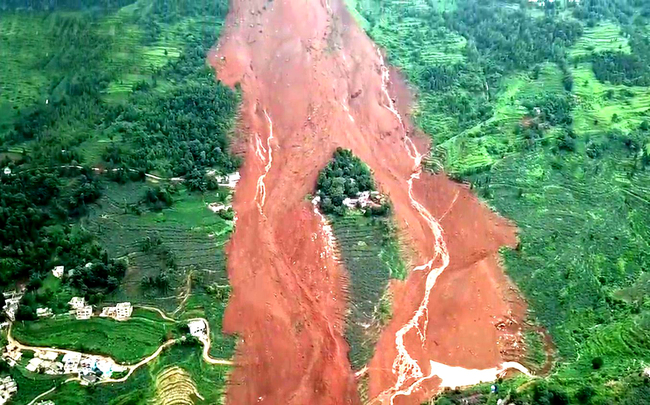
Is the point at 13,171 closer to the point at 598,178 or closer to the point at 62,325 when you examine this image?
the point at 62,325

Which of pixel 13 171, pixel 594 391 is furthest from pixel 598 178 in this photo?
pixel 13 171

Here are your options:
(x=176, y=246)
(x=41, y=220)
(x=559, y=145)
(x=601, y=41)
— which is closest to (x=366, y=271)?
(x=176, y=246)

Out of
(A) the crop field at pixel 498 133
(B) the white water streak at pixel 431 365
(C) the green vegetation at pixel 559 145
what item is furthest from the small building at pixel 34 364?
(A) the crop field at pixel 498 133

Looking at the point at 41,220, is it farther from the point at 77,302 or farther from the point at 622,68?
the point at 622,68

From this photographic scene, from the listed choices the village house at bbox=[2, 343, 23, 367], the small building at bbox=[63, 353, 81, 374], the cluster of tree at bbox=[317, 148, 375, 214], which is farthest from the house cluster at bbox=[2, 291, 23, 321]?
the cluster of tree at bbox=[317, 148, 375, 214]

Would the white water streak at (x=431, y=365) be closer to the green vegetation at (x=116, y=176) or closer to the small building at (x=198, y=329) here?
the green vegetation at (x=116, y=176)

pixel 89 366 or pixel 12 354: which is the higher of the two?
pixel 89 366
